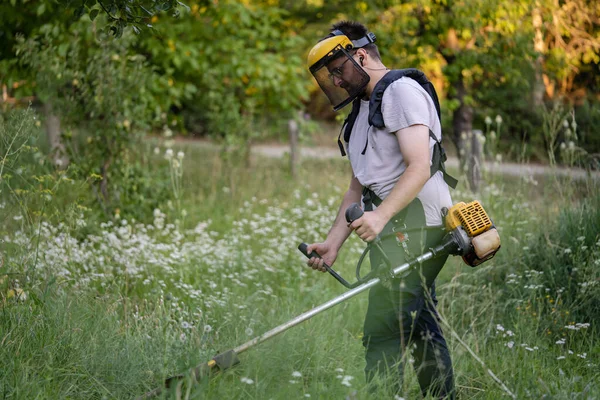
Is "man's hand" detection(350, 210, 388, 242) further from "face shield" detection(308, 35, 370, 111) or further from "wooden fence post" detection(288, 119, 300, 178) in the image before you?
"wooden fence post" detection(288, 119, 300, 178)

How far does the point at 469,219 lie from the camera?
117 inches

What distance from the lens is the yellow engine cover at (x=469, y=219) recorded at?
298cm

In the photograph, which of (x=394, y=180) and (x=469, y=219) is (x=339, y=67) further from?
(x=469, y=219)

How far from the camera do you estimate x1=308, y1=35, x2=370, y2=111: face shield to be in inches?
119


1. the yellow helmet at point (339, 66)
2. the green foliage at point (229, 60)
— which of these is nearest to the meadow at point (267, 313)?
the yellow helmet at point (339, 66)

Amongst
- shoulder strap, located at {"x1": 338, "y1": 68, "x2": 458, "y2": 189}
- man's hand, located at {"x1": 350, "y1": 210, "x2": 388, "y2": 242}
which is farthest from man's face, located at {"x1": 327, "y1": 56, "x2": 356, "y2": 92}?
man's hand, located at {"x1": 350, "y1": 210, "x2": 388, "y2": 242}

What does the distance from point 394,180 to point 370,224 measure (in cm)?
29

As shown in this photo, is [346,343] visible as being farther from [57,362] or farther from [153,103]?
[153,103]

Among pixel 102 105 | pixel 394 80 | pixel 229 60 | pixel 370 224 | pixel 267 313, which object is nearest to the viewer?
pixel 370 224

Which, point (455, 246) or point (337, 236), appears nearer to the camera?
point (455, 246)

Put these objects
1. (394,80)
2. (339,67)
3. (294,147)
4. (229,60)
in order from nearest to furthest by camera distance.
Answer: (394,80)
(339,67)
(229,60)
(294,147)

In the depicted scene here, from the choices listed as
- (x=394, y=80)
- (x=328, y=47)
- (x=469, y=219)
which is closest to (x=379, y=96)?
(x=394, y=80)

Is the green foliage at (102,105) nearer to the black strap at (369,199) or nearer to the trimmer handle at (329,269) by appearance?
the trimmer handle at (329,269)

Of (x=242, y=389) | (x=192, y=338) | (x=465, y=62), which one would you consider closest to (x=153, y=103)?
(x=465, y=62)
